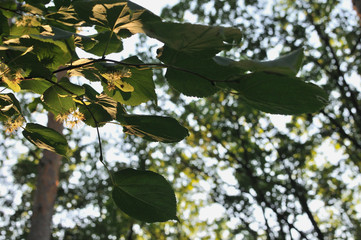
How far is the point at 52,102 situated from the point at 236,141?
6323 mm

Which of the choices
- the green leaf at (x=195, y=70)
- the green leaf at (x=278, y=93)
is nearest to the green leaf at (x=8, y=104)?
the green leaf at (x=195, y=70)

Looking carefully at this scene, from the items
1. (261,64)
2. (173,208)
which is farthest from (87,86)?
(261,64)

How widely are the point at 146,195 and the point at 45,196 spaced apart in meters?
4.60

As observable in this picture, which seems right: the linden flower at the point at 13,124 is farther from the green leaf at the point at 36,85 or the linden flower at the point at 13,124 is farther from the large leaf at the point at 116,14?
the large leaf at the point at 116,14

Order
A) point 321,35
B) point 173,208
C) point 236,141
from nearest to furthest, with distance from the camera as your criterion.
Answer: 1. point 173,208
2. point 321,35
3. point 236,141

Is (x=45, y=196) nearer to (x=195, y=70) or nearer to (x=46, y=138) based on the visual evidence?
(x=46, y=138)

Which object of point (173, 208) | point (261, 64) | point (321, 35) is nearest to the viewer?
point (261, 64)

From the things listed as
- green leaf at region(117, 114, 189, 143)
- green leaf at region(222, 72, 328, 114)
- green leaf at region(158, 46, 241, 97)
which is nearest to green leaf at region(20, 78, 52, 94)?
green leaf at region(117, 114, 189, 143)

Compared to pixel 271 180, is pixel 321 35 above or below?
above

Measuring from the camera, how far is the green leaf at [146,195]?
707 mm

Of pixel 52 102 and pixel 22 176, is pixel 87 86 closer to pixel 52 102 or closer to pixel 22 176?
pixel 52 102

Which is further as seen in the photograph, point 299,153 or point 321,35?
point 299,153

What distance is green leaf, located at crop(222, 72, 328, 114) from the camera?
0.51m

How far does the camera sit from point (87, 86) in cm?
83
